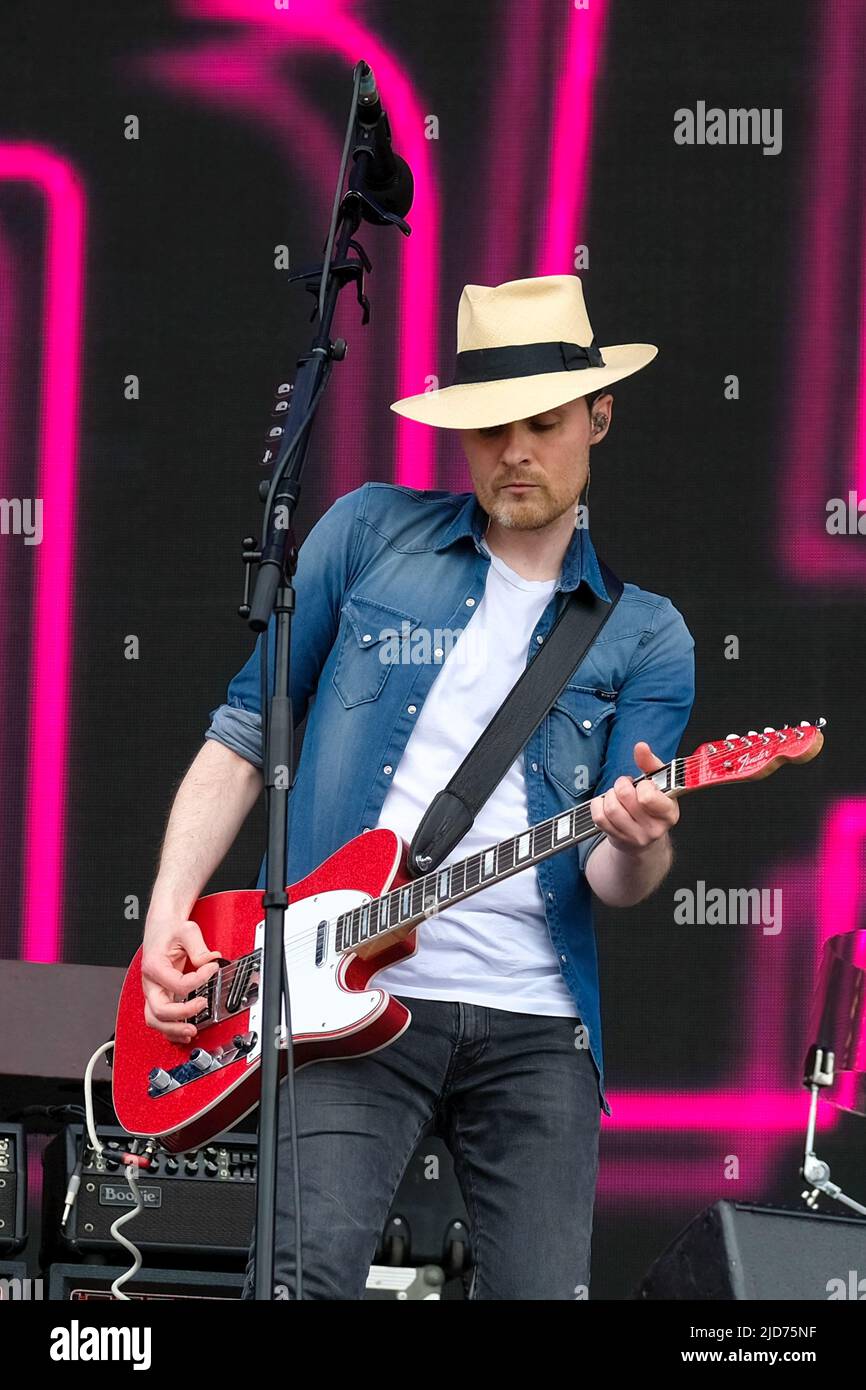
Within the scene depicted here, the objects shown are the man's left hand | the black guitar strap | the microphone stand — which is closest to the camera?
the microphone stand

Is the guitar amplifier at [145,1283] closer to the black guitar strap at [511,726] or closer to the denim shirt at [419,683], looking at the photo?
the denim shirt at [419,683]

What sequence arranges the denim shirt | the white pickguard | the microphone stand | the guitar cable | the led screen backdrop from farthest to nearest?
the led screen backdrop
the guitar cable
the denim shirt
the white pickguard
the microphone stand

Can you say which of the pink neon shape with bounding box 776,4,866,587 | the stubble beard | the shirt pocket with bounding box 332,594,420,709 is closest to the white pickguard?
the shirt pocket with bounding box 332,594,420,709

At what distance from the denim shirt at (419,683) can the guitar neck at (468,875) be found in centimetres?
14

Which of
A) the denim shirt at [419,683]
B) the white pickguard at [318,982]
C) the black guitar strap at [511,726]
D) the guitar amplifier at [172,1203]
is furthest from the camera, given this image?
the guitar amplifier at [172,1203]

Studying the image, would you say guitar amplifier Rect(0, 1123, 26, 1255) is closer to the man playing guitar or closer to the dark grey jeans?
the man playing guitar

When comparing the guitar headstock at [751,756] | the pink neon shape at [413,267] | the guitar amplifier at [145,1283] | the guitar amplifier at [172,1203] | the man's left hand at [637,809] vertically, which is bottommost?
the guitar amplifier at [145,1283]

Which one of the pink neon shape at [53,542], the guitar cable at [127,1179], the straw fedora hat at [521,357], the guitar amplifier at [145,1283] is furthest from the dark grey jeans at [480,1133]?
the pink neon shape at [53,542]

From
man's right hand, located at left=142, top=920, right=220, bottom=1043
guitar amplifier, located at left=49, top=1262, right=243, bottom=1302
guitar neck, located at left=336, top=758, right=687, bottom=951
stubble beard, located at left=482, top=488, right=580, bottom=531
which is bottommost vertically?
guitar amplifier, located at left=49, top=1262, right=243, bottom=1302

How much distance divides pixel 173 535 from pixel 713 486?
55.3 inches

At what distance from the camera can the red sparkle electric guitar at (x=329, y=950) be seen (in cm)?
304

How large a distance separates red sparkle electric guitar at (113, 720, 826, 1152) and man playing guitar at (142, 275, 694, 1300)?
0.20 feet

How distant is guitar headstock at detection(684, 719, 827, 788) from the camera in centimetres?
299

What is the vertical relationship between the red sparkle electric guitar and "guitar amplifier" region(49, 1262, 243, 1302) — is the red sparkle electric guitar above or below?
above
